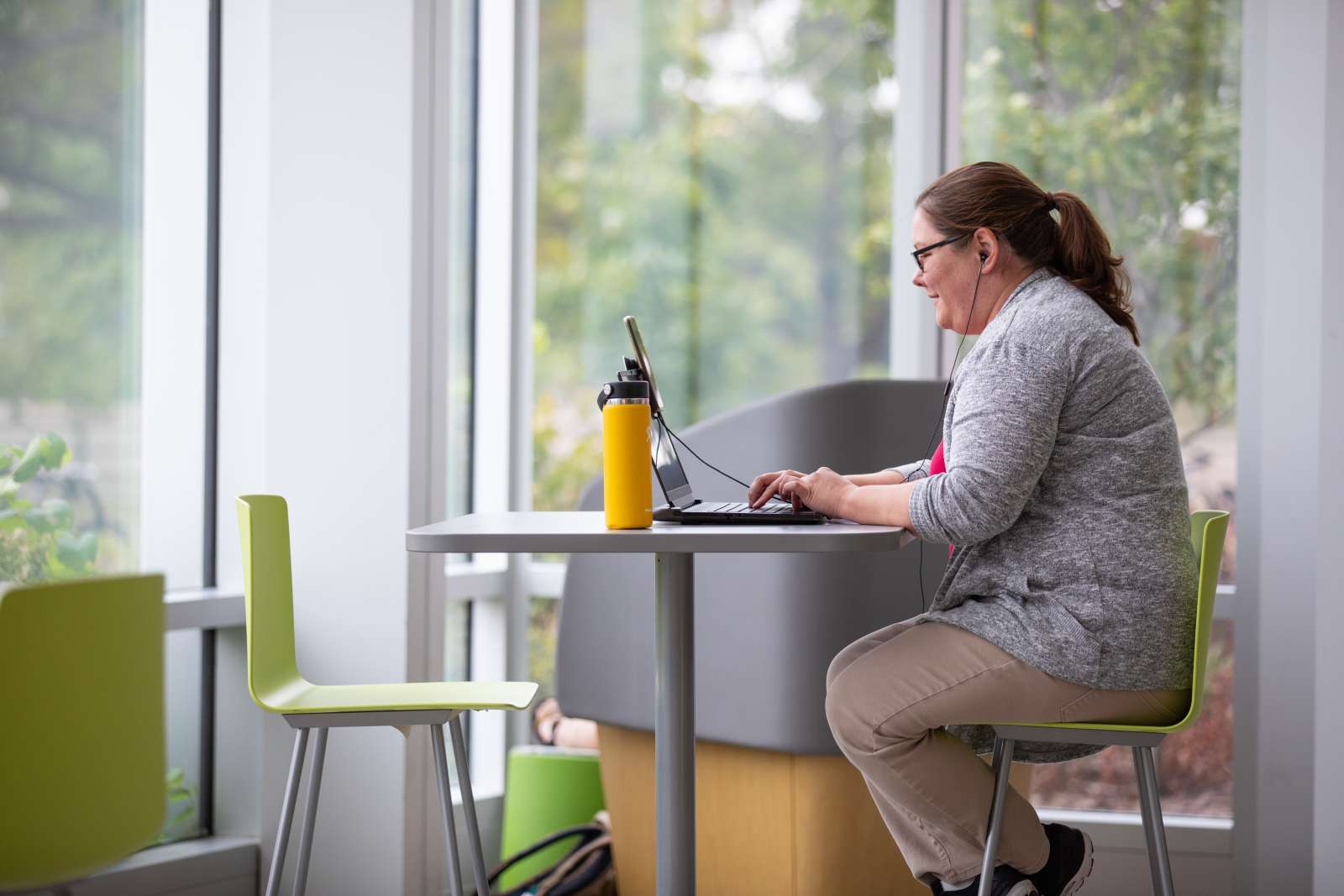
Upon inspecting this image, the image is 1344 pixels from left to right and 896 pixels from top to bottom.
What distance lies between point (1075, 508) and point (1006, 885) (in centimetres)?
54

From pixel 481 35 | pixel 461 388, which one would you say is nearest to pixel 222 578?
pixel 461 388

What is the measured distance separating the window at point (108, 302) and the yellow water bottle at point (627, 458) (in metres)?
1.34

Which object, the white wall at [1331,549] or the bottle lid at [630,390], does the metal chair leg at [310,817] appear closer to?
the bottle lid at [630,390]

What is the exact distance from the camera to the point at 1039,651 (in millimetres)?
1775

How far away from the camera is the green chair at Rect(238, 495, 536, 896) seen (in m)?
1.93

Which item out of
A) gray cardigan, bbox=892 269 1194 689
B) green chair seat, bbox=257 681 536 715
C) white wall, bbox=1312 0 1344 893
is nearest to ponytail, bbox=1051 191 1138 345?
gray cardigan, bbox=892 269 1194 689

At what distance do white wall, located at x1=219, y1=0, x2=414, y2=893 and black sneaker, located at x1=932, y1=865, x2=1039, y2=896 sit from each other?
1.36 meters

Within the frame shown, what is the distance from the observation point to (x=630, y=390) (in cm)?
166

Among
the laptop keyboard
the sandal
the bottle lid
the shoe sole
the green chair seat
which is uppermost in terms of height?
the bottle lid

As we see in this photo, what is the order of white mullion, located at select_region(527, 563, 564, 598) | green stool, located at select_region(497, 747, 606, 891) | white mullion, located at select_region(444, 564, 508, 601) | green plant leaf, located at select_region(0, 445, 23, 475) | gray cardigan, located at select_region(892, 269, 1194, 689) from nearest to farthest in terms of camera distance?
1. gray cardigan, located at select_region(892, 269, 1194, 689)
2. green plant leaf, located at select_region(0, 445, 23, 475)
3. green stool, located at select_region(497, 747, 606, 891)
4. white mullion, located at select_region(444, 564, 508, 601)
5. white mullion, located at select_region(527, 563, 564, 598)

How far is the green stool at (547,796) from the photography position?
302 cm

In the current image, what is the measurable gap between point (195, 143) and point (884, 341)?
175cm

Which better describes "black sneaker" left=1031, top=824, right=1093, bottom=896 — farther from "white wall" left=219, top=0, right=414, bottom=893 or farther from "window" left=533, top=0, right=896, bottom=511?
"window" left=533, top=0, right=896, bottom=511

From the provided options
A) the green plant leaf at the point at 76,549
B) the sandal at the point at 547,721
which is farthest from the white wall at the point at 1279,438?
the green plant leaf at the point at 76,549
